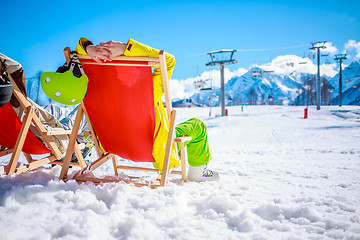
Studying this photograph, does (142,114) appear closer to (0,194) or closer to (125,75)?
(125,75)

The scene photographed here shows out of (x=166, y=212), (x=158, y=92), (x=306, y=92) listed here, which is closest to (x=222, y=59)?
(x=158, y=92)

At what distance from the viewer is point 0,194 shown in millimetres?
1301

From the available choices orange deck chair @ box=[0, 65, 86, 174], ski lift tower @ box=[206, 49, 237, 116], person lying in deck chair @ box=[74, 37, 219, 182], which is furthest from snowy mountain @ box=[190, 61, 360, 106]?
orange deck chair @ box=[0, 65, 86, 174]

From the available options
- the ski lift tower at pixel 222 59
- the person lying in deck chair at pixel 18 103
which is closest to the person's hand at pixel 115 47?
the person lying in deck chair at pixel 18 103

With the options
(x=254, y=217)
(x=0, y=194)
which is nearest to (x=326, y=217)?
(x=254, y=217)

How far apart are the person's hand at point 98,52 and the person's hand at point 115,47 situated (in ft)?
0.07

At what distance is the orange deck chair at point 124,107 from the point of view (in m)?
1.64

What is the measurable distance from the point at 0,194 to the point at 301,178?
2.79 m

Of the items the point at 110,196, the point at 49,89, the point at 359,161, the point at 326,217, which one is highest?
the point at 49,89

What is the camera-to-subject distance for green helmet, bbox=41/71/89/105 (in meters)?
1.50

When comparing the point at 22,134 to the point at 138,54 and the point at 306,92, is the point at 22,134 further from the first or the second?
the point at 306,92

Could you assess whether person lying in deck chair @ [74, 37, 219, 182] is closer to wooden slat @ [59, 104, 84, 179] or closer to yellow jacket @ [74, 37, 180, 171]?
yellow jacket @ [74, 37, 180, 171]

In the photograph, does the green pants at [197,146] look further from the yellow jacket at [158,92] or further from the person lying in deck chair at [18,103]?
the person lying in deck chair at [18,103]

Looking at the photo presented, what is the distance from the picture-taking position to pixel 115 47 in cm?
152
